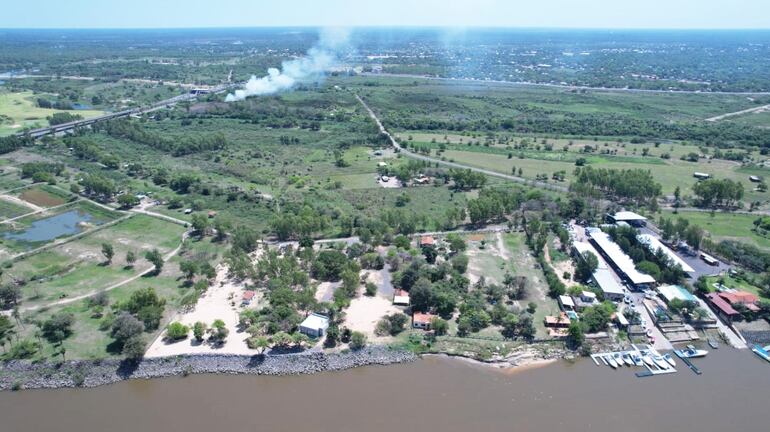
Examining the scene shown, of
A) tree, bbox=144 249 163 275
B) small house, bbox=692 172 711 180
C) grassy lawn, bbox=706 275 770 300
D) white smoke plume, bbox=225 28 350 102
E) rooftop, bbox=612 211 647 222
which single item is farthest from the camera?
white smoke plume, bbox=225 28 350 102

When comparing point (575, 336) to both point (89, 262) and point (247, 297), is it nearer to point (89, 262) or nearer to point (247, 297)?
point (247, 297)

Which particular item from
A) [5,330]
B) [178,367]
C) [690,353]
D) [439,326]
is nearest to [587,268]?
[690,353]

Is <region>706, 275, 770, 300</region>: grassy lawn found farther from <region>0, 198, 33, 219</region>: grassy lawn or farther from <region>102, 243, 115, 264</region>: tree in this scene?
<region>0, 198, 33, 219</region>: grassy lawn

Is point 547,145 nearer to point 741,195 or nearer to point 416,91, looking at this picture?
point 741,195

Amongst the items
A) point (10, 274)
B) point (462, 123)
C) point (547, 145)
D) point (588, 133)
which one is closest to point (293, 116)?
point (462, 123)

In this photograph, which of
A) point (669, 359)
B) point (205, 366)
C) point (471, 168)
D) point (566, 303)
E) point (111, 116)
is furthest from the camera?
point (111, 116)

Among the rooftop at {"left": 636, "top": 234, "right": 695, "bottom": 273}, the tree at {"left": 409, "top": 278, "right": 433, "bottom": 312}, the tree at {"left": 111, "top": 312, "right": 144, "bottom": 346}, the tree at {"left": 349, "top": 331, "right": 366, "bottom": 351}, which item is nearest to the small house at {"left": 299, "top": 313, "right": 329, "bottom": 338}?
the tree at {"left": 349, "top": 331, "right": 366, "bottom": 351}

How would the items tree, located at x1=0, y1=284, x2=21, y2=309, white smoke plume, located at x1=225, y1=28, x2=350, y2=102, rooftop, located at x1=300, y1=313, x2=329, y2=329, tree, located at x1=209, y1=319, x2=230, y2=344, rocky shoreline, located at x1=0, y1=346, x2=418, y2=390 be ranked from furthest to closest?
white smoke plume, located at x1=225, y1=28, x2=350, y2=102 < tree, located at x1=0, y1=284, x2=21, y2=309 < rooftop, located at x1=300, y1=313, x2=329, y2=329 < tree, located at x1=209, y1=319, x2=230, y2=344 < rocky shoreline, located at x1=0, y1=346, x2=418, y2=390
